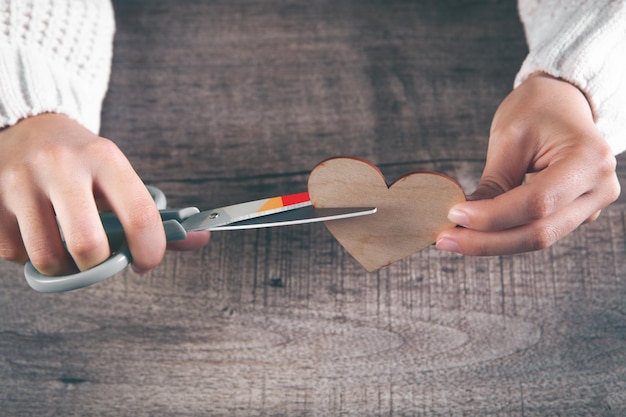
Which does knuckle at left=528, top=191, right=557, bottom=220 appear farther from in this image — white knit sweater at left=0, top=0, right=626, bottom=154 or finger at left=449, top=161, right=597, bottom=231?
white knit sweater at left=0, top=0, right=626, bottom=154

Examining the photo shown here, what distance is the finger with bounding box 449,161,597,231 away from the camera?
0.54 meters

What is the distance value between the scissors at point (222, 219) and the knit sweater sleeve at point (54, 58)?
0.51 feet

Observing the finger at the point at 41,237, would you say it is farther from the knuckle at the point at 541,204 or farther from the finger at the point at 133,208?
the knuckle at the point at 541,204

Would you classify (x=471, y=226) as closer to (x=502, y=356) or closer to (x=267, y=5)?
(x=502, y=356)

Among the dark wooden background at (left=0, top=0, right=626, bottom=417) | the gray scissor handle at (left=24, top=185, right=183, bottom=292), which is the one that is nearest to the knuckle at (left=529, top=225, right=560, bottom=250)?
the dark wooden background at (left=0, top=0, right=626, bottom=417)

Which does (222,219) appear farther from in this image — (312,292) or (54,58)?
(54,58)

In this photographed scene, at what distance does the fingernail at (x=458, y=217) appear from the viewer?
0.56 m

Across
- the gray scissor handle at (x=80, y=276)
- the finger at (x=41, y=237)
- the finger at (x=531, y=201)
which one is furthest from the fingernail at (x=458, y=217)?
the finger at (x=41, y=237)

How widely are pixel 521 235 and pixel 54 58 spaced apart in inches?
22.0

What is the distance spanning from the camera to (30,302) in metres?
0.68

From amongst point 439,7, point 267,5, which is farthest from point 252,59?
point 439,7

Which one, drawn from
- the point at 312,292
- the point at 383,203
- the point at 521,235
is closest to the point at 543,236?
the point at 521,235

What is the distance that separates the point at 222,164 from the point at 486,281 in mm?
355

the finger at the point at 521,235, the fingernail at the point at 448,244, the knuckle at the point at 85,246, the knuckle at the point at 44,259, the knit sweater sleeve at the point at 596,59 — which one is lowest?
the knuckle at the point at 44,259
